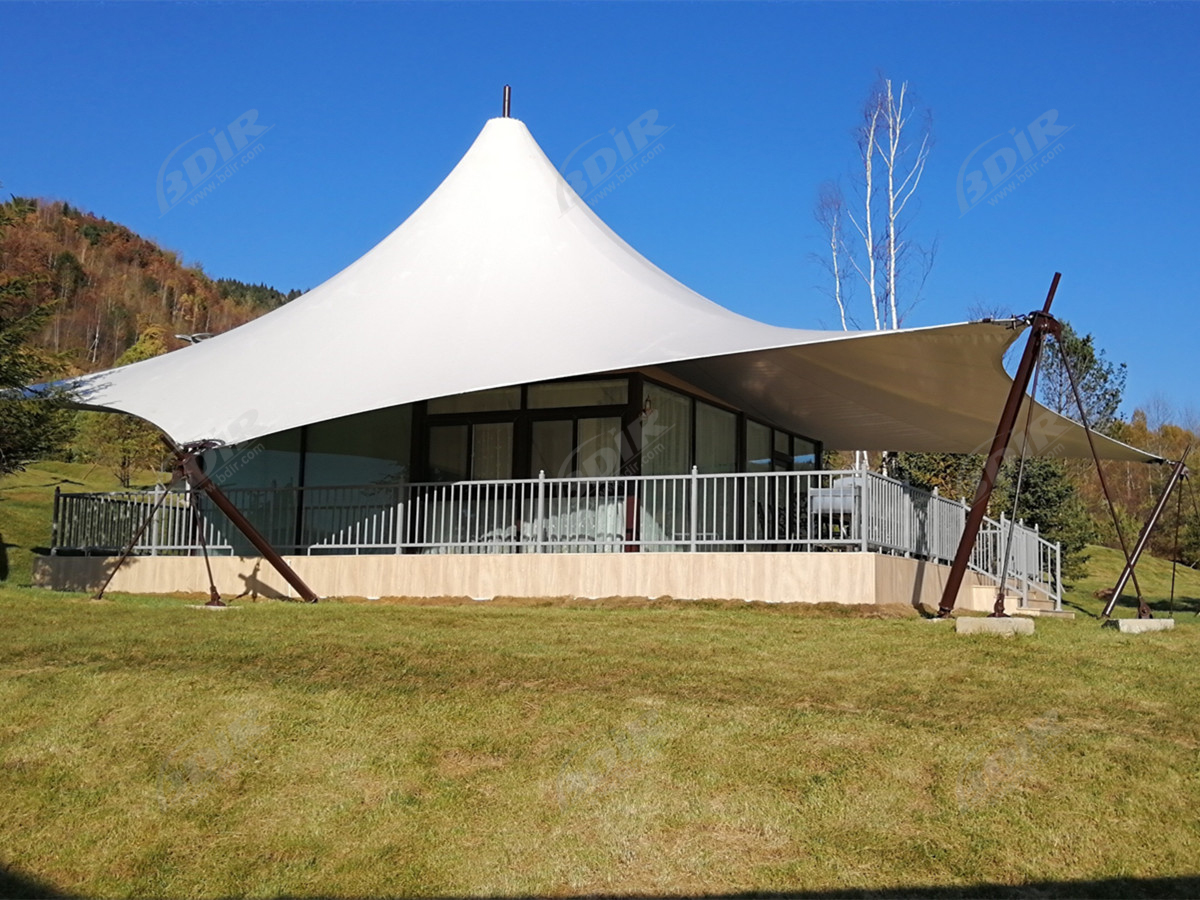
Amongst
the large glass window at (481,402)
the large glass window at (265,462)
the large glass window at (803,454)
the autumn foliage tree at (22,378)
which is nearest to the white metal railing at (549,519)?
the large glass window at (265,462)

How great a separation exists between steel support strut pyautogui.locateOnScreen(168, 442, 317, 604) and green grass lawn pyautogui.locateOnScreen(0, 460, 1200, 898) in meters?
3.73

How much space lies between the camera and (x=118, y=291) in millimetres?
63406

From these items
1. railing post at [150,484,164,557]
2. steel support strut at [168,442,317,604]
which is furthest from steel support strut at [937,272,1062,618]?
railing post at [150,484,164,557]

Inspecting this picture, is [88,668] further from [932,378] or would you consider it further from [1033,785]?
[932,378]

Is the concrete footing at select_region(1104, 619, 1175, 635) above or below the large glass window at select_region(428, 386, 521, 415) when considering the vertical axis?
below

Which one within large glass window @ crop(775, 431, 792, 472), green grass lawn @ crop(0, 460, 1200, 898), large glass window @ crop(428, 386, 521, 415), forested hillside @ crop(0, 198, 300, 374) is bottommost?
green grass lawn @ crop(0, 460, 1200, 898)

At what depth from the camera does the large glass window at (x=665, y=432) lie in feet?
44.6

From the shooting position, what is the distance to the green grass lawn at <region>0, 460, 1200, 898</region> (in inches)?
180

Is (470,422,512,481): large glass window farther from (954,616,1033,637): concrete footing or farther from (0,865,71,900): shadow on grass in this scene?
(0,865,71,900): shadow on grass

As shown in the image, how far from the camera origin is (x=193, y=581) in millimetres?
14086

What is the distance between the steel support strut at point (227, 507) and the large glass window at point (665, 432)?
13.0ft

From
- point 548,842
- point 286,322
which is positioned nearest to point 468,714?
point 548,842

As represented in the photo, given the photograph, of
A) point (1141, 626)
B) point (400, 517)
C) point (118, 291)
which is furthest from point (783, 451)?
point (118, 291)

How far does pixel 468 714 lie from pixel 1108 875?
309 cm
